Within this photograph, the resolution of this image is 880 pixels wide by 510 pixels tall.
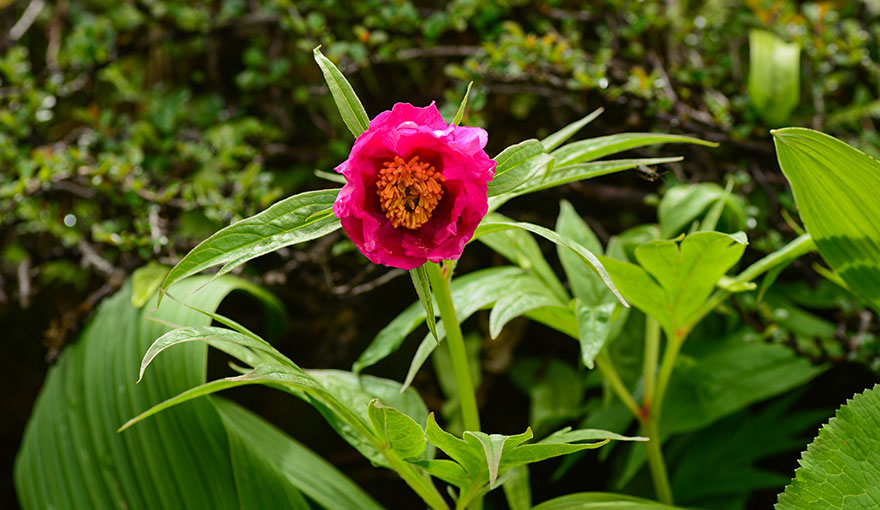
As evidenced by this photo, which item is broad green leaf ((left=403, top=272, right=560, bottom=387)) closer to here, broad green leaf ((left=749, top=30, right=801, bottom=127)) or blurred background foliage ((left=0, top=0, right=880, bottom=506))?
blurred background foliage ((left=0, top=0, right=880, bottom=506))

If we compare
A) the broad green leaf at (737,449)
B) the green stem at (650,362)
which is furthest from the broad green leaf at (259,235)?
the broad green leaf at (737,449)

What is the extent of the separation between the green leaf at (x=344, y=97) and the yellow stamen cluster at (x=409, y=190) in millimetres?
53

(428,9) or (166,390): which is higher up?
(428,9)

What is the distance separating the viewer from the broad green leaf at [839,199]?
0.72 m

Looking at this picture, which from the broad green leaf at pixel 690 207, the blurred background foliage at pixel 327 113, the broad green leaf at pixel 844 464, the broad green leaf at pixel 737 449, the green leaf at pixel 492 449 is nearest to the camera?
the green leaf at pixel 492 449

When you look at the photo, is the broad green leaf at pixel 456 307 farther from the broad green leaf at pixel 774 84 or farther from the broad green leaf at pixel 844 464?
the broad green leaf at pixel 774 84

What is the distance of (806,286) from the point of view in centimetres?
114

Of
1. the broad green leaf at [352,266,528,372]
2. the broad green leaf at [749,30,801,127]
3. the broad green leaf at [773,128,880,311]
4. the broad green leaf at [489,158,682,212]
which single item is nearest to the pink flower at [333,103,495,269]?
the broad green leaf at [489,158,682,212]

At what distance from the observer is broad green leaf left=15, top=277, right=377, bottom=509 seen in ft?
2.85

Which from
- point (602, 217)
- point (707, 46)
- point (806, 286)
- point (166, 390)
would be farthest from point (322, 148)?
point (806, 286)

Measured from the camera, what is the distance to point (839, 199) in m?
0.76

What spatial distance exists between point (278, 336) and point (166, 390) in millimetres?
394

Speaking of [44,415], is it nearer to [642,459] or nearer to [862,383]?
[642,459]

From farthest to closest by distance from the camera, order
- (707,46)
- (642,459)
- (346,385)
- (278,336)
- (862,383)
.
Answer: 1. (707,46)
2. (278,336)
3. (862,383)
4. (642,459)
5. (346,385)
